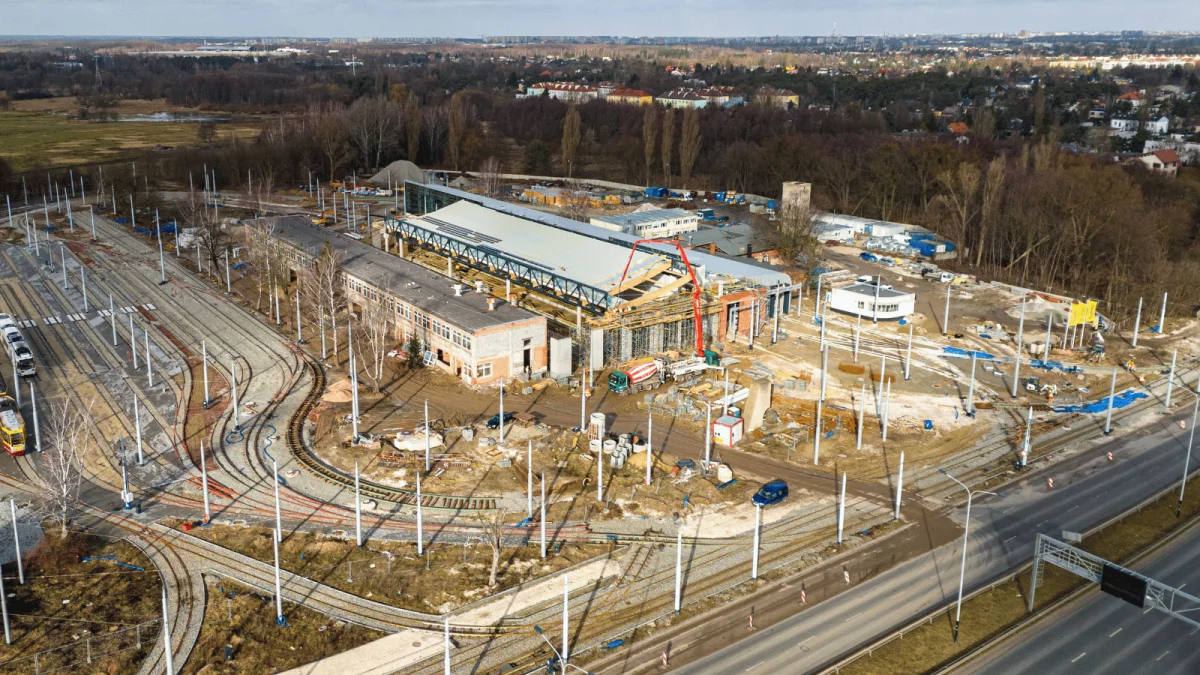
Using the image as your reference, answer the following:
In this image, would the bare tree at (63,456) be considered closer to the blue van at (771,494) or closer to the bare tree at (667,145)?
the blue van at (771,494)

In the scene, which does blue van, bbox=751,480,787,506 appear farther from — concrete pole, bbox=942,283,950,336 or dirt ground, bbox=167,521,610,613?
concrete pole, bbox=942,283,950,336

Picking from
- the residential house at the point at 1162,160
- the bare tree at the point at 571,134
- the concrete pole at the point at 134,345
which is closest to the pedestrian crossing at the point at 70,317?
the concrete pole at the point at 134,345

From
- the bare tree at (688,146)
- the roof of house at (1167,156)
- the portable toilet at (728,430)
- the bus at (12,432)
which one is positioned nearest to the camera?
the bus at (12,432)

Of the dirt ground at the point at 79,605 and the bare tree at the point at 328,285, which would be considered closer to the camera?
the dirt ground at the point at 79,605

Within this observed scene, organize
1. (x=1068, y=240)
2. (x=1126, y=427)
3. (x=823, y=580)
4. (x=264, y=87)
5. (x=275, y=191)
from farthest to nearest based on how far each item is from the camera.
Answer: (x=264, y=87) < (x=275, y=191) < (x=1068, y=240) < (x=1126, y=427) < (x=823, y=580)

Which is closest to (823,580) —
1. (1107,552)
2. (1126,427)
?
(1107,552)

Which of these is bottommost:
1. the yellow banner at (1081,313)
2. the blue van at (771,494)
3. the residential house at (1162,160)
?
the blue van at (771,494)

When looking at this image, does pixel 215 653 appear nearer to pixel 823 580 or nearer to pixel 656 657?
pixel 656 657
